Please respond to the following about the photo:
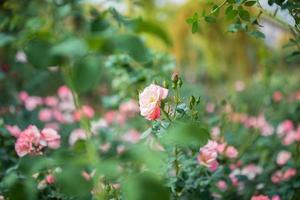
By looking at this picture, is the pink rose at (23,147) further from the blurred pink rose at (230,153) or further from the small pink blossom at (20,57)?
the small pink blossom at (20,57)

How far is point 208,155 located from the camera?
1.50 meters

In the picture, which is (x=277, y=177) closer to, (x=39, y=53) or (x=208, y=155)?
(x=208, y=155)

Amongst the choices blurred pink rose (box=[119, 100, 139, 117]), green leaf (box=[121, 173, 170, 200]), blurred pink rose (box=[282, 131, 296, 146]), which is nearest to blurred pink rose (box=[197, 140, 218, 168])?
green leaf (box=[121, 173, 170, 200])

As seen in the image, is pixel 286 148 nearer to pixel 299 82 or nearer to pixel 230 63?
pixel 299 82

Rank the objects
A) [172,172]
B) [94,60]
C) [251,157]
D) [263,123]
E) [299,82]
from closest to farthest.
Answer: [94,60], [172,172], [251,157], [263,123], [299,82]

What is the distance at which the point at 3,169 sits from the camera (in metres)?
1.82

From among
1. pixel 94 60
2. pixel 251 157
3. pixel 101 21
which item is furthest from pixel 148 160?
pixel 251 157

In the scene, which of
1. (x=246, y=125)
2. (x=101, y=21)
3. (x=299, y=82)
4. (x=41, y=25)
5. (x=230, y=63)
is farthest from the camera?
(x=230, y=63)

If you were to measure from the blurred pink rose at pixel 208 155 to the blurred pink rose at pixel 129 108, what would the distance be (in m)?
1.30

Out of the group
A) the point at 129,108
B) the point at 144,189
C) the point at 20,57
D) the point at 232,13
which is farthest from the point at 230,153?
the point at 20,57

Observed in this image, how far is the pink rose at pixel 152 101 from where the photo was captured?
1.20 metres

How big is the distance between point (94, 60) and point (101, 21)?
7.3 inches

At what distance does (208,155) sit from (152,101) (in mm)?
373

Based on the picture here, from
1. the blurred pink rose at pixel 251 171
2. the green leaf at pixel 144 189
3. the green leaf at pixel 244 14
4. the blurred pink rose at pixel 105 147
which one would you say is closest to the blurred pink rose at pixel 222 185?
the blurred pink rose at pixel 251 171
